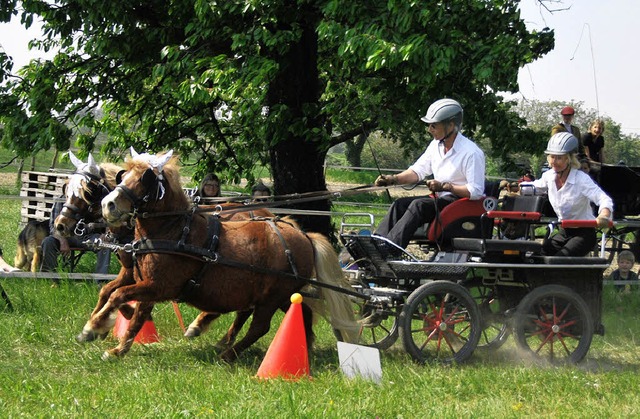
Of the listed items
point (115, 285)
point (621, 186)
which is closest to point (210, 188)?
point (115, 285)

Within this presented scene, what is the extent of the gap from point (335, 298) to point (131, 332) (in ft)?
5.56

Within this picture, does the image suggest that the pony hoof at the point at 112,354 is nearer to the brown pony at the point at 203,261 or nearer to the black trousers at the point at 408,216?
the brown pony at the point at 203,261

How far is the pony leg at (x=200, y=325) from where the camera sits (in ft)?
26.1

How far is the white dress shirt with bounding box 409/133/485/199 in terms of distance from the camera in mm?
7547

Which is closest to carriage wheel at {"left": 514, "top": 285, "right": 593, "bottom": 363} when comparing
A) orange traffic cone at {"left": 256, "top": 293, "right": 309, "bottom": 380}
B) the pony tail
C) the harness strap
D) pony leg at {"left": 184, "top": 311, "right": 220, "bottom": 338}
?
the pony tail

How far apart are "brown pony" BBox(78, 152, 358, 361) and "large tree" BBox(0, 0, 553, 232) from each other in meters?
2.62

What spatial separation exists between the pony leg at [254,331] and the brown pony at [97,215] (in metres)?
0.48

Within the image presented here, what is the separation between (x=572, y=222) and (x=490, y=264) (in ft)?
3.17

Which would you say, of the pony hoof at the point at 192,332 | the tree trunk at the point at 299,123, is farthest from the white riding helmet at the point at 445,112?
the tree trunk at the point at 299,123

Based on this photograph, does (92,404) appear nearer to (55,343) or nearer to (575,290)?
(55,343)

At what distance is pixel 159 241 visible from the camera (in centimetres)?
701

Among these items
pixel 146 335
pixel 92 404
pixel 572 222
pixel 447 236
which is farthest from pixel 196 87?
pixel 92 404

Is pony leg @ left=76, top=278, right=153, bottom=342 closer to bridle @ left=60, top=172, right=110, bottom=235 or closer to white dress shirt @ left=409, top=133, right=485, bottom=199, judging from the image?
bridle @ left=60, top=172, right=110, bottom=235

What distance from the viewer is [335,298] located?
24.8 feet
